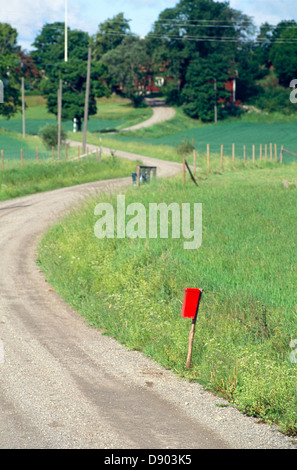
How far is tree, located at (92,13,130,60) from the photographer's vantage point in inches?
5059

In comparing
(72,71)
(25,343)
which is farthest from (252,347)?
(72,71)

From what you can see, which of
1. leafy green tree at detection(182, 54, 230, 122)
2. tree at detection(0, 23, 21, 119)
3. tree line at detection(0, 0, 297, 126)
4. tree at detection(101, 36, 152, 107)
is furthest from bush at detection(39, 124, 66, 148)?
tree at detection(101, 36, 152, 107)

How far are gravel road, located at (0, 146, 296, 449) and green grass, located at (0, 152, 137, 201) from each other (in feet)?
66.1

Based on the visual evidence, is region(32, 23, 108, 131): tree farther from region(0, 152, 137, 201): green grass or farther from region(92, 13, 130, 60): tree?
region(0, 152, 137, 201): green grass

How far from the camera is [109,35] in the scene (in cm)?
12925

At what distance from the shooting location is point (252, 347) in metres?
8.88

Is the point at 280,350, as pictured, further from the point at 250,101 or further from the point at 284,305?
the point at 250,101

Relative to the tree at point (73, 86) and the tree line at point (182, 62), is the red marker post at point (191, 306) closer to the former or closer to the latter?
the tree line at point (182, 62)

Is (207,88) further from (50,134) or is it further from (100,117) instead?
(50,134)

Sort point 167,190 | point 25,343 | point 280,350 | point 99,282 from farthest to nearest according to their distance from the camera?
1. point 167,190
2. point 99,282
3. point 25,343
4. point 280,350

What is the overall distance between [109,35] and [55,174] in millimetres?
100674

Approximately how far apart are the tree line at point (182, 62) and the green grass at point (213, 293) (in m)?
67.7

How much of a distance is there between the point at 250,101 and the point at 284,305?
334 ft

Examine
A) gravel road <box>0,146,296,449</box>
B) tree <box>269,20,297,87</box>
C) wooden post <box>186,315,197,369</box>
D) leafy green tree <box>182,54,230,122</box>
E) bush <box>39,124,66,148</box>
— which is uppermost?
tree <box>269,20,297,87</box>
